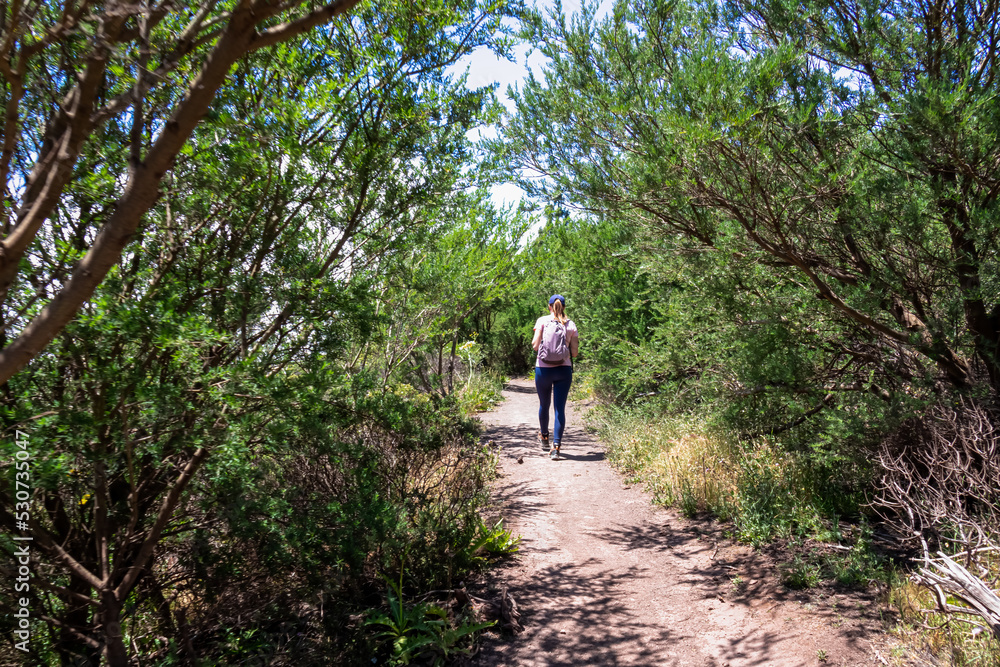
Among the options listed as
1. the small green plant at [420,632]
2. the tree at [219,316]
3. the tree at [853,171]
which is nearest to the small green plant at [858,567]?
the tree at [853,171]

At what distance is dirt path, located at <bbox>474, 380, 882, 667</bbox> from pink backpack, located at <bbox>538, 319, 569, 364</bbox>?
5.50 ft

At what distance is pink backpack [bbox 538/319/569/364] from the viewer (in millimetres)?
6977

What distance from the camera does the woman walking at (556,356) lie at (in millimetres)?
7000

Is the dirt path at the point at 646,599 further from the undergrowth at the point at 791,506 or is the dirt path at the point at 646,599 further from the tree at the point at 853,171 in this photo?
the tree at the point at 853,171

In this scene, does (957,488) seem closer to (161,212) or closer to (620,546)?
A: (620,546)

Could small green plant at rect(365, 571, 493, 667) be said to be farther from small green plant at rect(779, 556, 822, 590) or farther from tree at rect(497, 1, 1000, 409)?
tree at rect(497, 1, 1000, 409)

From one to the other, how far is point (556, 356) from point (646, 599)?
11.5 feet

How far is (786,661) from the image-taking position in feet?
Result: 9.71

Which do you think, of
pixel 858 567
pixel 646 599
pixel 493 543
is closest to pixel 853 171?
pixel 858 567

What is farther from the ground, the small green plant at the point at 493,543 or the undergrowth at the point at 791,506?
the undergrowth at the point at 791,506

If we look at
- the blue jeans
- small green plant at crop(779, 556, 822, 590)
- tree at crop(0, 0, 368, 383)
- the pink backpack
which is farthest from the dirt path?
tree at crop(0, 0, 368, 383)

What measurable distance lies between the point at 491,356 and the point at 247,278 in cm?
1469

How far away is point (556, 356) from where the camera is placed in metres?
7.03

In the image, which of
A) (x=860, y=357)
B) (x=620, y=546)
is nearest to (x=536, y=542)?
(x=620, y=546)
